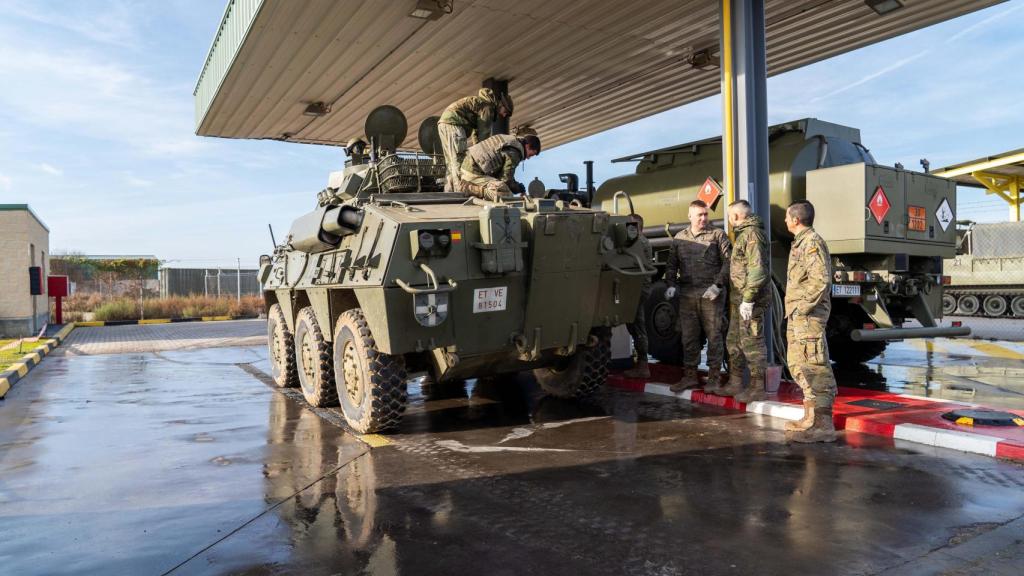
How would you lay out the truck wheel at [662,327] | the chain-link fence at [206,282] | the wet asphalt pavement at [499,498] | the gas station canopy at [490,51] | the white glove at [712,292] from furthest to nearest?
the chain-link fence at [206,282]
the truck wheel at [662,327]
the gas station canopy at [490,51]
the white glove at [712,292]
the wet asphalt pavement at [499,498]

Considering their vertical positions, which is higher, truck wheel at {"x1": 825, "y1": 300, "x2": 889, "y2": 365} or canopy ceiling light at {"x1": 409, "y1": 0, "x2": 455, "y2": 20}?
canopy ceiling light at {"x1": 409, "y1": 0, "x2": 455, "y2": 20}

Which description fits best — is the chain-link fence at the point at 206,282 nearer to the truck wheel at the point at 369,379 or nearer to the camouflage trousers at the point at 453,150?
the camouflage trousers at the point at 453,150

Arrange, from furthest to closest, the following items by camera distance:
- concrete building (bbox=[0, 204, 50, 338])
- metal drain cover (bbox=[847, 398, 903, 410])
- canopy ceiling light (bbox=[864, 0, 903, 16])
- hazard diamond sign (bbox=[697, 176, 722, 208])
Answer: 1. concrete building (bbox=[0, 204, 50, 338])
2. hazard diamond sign (bbox=[697, 176, 722, 208])
3. canopy ceiling light (bbox=[864, 0, 903, 16])
4. metal drain cover (bbox=[847, 398, 903, 410])

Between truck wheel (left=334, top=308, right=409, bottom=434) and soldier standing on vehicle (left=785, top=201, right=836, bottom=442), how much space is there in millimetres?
2928

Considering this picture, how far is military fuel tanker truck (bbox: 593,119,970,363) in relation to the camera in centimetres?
743

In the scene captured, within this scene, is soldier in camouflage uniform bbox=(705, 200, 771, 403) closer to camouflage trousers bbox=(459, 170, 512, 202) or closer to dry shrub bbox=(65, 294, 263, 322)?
camouflage trousers bbox=(459, 170, 512, 202)

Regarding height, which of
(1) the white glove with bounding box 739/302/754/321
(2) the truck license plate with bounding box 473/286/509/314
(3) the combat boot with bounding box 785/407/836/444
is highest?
(2) the truck license plate with bounding box 473/286/509/314

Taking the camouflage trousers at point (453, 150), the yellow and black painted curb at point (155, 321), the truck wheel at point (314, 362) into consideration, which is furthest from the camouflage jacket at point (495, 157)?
the yellow and black painted curb at point (155, 321)

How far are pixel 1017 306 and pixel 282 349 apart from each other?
16.8m

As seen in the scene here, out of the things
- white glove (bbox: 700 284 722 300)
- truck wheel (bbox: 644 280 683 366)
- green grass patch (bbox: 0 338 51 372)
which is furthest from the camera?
green grass patch (bbox: 0 338 51 372)

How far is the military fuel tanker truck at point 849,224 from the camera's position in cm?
743

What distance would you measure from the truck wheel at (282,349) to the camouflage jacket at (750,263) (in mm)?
4837

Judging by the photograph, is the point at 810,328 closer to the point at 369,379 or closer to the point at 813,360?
the point at 813,360

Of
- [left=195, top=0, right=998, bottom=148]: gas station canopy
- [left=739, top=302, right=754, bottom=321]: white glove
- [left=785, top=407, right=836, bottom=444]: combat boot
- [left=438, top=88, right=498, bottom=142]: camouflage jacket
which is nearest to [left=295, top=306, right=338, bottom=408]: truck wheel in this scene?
[left=438, top=88, right=498, bottom=142]: camouflage jacket
